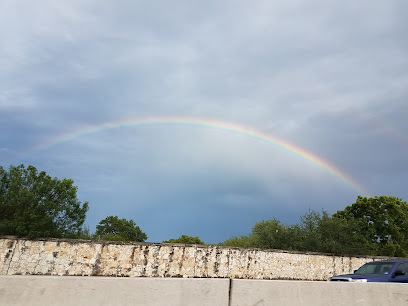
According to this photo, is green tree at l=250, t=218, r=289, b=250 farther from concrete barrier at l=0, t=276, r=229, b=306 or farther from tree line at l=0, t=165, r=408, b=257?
concrete barrier at l=0, t=276, r=229, b=306

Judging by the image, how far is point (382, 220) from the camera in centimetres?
4803

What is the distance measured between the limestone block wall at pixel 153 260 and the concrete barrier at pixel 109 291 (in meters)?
17.9

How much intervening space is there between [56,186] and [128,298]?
26.7 m

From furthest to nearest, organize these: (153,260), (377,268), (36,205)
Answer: (36,205)
(153,260)
(377,268)

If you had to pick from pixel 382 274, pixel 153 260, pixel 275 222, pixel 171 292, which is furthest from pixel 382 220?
pixel 171 292

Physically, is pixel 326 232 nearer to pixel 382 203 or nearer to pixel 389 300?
pixel 382 203

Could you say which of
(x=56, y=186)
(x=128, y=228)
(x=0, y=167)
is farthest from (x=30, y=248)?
(x=128, y=228)

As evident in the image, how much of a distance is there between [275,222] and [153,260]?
760 inches

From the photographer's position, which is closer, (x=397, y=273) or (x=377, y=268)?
(x=397, y=273)

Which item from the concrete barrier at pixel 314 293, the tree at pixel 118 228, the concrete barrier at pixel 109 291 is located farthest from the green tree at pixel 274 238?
the tree at pixel 118 228

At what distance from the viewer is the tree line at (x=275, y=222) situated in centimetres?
2584

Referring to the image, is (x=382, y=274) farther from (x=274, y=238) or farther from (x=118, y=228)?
(x=118, y=228)

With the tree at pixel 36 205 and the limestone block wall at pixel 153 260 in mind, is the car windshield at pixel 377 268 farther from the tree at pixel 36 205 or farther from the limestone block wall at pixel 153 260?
the tree at pixel 36 205

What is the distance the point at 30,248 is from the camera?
2000 cm
